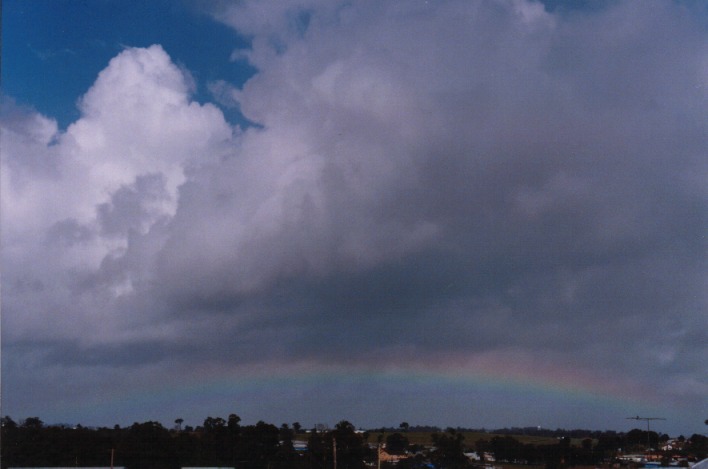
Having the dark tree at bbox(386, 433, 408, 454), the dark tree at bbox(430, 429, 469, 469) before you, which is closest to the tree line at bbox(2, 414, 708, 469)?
the dark tree at bbox(430, 429, 469, 469)

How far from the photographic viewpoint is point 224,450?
272 feet

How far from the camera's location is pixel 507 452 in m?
95.4

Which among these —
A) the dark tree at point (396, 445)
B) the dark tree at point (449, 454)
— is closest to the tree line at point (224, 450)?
the dark tree at point (449, 454)

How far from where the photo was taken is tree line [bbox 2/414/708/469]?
74438 mm

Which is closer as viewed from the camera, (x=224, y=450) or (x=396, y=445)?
(x=224, y=450)

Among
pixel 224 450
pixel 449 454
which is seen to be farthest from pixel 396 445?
pixel 224 450

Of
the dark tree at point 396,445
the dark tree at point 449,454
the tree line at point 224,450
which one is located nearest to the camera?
the tree line at point 224,450

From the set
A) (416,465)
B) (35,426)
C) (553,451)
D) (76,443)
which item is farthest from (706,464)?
(35,426)

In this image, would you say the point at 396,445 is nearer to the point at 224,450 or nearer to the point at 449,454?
the point at 449,454

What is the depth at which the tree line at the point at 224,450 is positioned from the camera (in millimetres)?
74438

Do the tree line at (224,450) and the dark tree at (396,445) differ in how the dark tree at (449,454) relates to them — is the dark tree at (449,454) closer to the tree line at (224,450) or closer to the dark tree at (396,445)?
the tree line at (224,450)

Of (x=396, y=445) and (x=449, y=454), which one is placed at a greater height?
(x=396, y=445)

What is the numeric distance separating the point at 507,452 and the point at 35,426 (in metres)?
55.5

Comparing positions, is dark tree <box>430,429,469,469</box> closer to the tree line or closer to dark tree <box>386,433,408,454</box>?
the tree line
